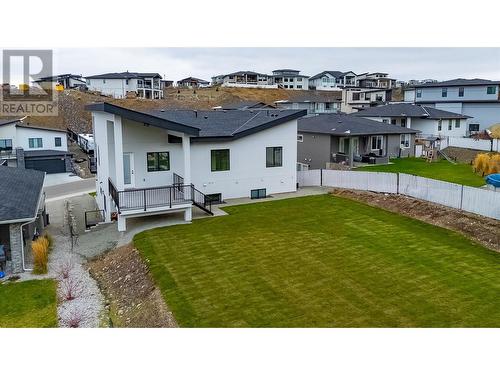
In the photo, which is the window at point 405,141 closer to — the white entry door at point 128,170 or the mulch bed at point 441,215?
the mulch bed at point 441,215

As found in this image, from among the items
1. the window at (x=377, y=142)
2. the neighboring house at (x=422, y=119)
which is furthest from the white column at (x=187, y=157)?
the neighboring house at (x=422, y=119)

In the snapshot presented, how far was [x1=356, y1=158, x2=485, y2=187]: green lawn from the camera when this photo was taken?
2675cm

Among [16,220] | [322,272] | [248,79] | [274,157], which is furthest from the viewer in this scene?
[248,79]

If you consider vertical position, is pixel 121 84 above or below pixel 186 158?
above

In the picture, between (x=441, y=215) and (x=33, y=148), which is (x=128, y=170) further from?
(x=33, y=148)

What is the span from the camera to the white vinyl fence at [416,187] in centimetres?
1806

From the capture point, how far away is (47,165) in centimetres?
3662

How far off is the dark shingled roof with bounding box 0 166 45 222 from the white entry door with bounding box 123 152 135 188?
3.74 m

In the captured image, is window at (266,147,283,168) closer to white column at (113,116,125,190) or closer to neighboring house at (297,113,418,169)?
neighboring house at (297,113,418,169)

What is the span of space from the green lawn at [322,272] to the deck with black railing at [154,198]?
1.16 meters

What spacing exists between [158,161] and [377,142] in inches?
774

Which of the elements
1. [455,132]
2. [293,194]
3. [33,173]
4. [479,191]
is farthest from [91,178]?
[455,132]

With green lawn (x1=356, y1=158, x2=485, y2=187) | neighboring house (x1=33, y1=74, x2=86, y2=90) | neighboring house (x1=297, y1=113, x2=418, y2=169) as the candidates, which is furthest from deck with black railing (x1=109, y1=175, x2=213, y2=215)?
neighboring house (x1=33, y1=74, x2=86, y2=90)

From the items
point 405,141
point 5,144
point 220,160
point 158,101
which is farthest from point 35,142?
point 158,101
